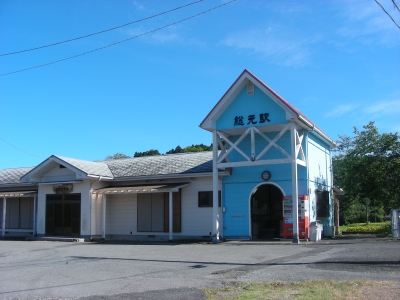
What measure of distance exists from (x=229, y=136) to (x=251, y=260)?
973cm

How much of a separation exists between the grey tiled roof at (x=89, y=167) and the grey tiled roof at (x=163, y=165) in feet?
1.77

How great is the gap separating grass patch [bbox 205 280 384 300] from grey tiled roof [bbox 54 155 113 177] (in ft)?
52.4

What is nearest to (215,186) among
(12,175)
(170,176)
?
(170,176)

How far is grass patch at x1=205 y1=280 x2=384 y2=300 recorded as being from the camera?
7645 millimetres

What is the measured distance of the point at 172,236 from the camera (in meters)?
22.3

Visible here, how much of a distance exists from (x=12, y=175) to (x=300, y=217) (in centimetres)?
2010

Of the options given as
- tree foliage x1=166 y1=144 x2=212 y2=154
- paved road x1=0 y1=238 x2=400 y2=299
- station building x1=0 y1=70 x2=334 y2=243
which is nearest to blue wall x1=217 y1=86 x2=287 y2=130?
Result: station building x1=0 y1=70 x2=334 y2=243

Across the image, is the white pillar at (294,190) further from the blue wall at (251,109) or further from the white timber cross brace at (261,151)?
the blue wall at (251,109)

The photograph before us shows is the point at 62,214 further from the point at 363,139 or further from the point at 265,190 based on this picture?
the point at 363,139

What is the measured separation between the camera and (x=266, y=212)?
23516mm

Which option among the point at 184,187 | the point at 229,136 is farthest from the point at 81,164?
the point at 229,136

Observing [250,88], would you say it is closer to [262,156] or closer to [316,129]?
[262,156]

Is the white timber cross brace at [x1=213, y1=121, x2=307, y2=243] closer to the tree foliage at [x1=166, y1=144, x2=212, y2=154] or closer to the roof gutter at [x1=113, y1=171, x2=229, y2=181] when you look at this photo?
the roof gutter at [x1=113, y1=171, x2=229, y2=181]

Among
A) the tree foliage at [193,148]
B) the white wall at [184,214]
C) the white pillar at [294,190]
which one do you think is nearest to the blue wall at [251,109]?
the white pillar at [294,190]
